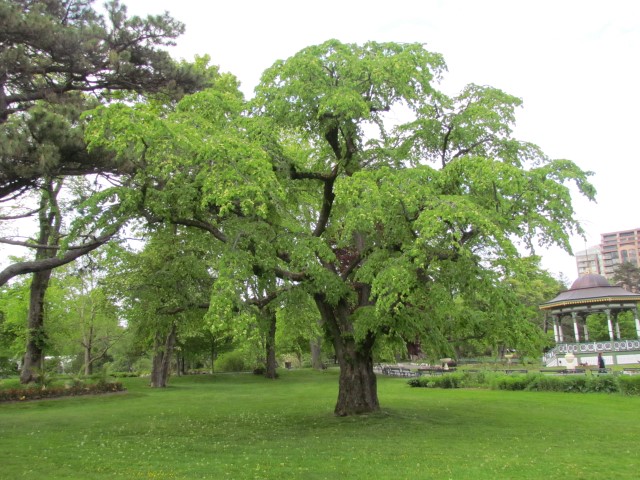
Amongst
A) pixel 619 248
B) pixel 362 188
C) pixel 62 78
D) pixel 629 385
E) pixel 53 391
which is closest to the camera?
pixel 362 188

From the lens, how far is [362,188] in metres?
11.1

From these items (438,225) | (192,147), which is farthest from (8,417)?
(438,225)

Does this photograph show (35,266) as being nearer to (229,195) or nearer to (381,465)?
(229,195)

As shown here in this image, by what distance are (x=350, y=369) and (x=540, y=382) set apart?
13.7 meters

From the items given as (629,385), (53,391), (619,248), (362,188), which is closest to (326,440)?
(362,188)

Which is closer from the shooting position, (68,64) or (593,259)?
(68,64)

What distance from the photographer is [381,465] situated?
860 centimetres

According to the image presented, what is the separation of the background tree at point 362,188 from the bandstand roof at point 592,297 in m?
23.1

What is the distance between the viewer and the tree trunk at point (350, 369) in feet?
47.6

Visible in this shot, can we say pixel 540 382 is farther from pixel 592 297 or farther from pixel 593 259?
pixel 593 259

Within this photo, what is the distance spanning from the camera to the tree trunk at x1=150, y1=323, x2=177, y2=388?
30.7 metres

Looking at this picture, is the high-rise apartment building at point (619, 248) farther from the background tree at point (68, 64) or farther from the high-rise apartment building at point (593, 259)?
the background tree at point (68, 64)

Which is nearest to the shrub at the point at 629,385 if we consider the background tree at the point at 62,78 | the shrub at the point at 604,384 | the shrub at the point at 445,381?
the shrub at the point at 604,384

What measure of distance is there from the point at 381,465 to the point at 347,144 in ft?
27.7
